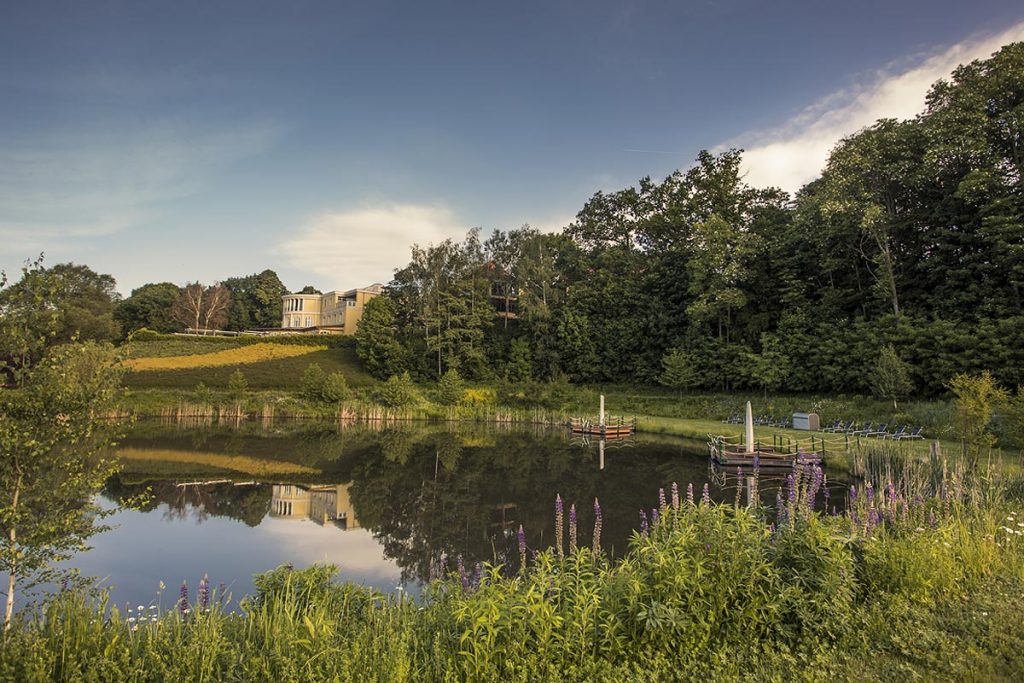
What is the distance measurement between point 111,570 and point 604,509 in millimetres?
9373

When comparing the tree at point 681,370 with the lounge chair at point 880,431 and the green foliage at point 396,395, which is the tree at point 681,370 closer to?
the lounge chair at point 880,431

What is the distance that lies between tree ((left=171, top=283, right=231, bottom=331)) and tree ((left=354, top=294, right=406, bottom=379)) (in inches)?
1389

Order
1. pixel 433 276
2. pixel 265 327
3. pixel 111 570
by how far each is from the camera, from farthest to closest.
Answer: pixel 265 327
pixel 433 276
pixel 111 570

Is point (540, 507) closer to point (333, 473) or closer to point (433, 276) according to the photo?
point (333, 473)

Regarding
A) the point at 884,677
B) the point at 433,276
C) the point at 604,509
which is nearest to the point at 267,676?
the point at 884,677

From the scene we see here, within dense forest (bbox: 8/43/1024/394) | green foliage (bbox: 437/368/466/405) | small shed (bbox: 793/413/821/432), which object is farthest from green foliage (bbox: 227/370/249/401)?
small shed (bbox: 793/413/821/432)

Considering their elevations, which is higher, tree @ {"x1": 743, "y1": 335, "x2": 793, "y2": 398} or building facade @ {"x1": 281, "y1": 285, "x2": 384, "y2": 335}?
building facade @ {"x1": 281, "y1": 285, "x2": 384, "y2": 335}

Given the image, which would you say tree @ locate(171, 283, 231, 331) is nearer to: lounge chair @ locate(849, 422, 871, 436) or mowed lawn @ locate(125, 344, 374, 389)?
mowed lawn @ locate(125, 344, 374, 389)

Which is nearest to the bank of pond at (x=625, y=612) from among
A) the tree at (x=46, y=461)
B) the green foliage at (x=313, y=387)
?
the tree at (x=46, y=461)

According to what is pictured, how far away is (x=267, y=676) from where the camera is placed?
366 cm

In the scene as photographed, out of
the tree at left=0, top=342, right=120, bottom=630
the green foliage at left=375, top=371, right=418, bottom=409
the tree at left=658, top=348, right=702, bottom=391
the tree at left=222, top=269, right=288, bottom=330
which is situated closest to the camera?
the tree at left=0, top=342, right=120, bottom=630

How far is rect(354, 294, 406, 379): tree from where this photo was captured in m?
46.7

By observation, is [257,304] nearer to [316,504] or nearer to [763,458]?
[316,504]

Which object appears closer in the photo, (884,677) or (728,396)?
(884,677)
